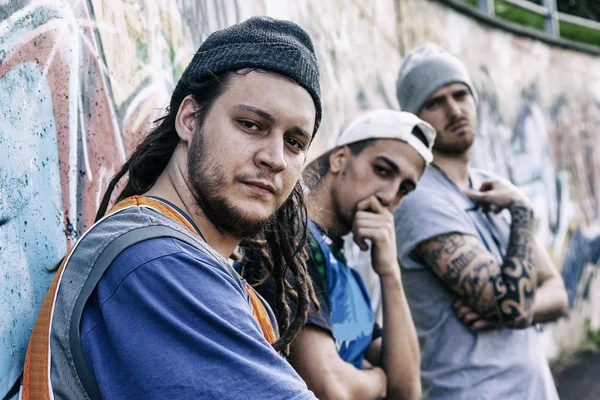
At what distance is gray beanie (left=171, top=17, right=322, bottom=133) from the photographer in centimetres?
159

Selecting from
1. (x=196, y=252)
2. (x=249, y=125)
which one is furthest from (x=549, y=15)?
(x=196, y=252)

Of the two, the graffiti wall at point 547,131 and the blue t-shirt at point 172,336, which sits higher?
the blue t-shirt at point 172,336

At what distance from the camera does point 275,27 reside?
5.48 feet

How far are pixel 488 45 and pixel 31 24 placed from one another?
6.98m

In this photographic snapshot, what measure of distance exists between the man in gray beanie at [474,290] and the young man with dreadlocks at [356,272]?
32cm

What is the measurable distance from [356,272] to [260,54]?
1243 mm

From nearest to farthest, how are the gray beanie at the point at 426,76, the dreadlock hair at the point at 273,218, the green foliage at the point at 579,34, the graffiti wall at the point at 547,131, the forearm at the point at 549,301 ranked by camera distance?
1. the dreadlock hair at the point at 273,218
2. the forearm at the point at 549,301
3. the gray beanie at the point at 426,76
4. the graffiti wall at the point at 547,131
5. the green foliage at the point at 579,34

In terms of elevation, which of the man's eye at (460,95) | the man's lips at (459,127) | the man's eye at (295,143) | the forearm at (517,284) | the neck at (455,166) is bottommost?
the forearm at (517,284)

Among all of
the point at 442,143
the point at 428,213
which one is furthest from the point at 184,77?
the point at 442,143

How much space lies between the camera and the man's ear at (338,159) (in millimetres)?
2754

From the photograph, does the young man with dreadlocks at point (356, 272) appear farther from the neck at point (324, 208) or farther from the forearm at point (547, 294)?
the forearm at point (547, 294)

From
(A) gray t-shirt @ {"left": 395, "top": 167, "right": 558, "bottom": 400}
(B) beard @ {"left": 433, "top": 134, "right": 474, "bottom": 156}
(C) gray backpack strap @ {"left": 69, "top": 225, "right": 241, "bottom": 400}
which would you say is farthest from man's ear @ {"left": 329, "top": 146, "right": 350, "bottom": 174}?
(C) gray backpack strap @ {"left": 69, "top": 225, "right": 241, "bottom": 400}

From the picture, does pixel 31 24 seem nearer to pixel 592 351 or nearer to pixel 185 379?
pixel 185 379

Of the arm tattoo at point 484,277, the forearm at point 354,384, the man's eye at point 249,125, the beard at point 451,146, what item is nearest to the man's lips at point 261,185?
the man's eye at point 249,125
